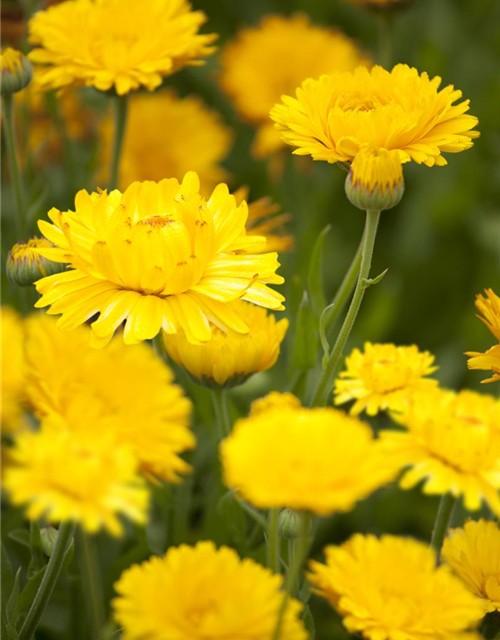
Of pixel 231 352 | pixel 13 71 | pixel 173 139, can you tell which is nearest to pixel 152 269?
pixel 231 352

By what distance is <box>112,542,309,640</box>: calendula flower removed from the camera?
49 centimetres

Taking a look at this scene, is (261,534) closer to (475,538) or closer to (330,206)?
(475,538)

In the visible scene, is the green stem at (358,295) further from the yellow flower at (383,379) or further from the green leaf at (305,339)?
the green leaf at (305,339)

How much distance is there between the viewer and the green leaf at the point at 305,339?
880 millimetres

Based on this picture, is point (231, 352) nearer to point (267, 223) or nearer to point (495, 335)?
point (495, 335)

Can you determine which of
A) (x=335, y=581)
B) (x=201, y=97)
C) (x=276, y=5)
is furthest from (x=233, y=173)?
(x=335, y=581)

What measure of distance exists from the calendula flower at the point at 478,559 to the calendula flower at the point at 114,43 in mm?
564


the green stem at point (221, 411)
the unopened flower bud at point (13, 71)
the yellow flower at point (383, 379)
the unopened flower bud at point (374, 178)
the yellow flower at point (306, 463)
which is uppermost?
the unopened flower bud at point (374, 178)

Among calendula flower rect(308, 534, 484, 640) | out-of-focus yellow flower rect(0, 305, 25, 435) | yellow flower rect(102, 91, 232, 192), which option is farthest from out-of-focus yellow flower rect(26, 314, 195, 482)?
yellow flower rect(102, 91, 232, 192)

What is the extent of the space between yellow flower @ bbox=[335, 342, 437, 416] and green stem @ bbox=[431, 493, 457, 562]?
0.08m

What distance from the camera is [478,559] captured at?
0.66m

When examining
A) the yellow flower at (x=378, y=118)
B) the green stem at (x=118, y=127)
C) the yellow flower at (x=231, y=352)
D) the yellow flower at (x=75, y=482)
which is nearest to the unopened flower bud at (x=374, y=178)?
the yellow flower at (x=378, y=118)

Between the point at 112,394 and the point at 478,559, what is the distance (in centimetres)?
27

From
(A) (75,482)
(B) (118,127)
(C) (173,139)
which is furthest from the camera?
(C) (173,139)
